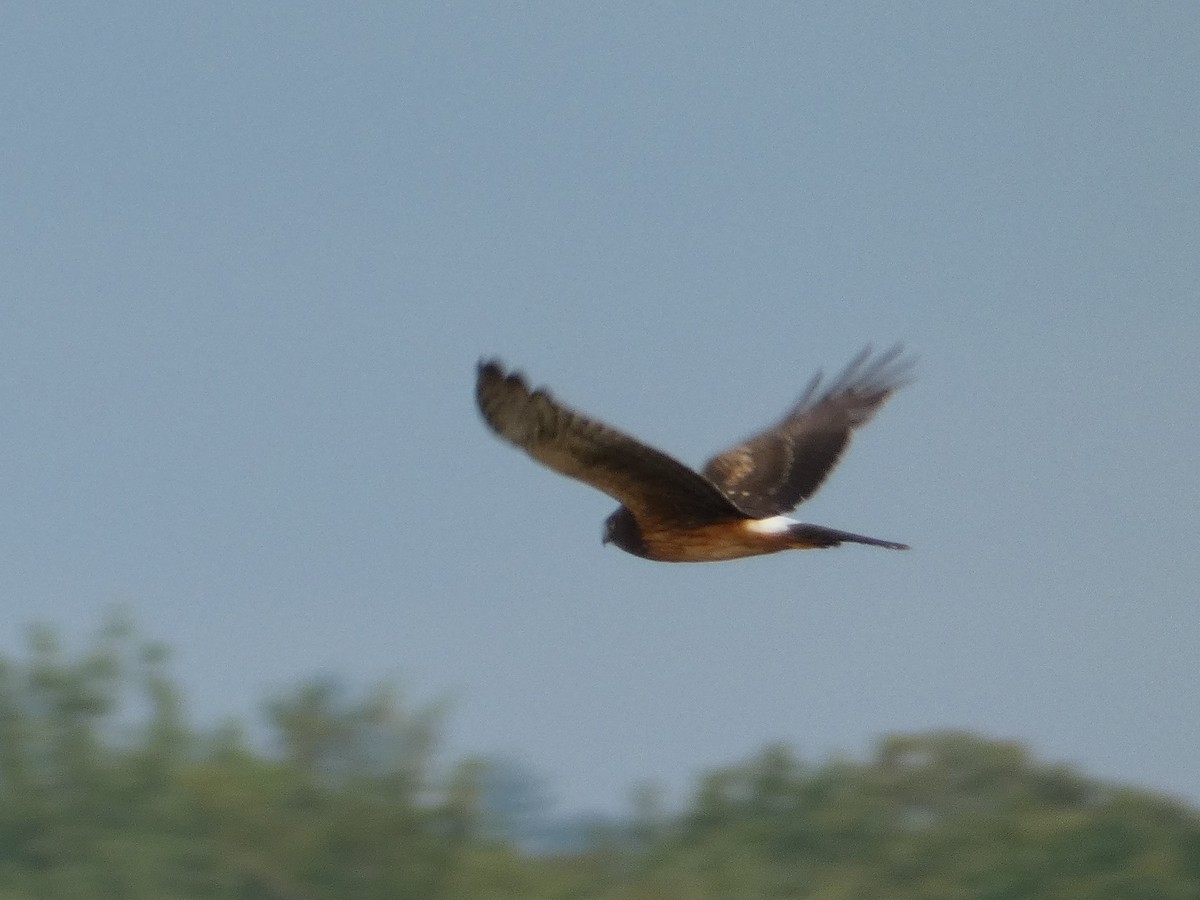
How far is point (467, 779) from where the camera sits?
4409cm

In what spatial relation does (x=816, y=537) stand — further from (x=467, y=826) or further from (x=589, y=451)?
(x=467, y=826)

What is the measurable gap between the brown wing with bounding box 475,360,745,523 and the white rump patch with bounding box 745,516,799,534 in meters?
0.36

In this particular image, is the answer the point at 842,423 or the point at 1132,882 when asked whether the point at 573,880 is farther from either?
the point at 842,423

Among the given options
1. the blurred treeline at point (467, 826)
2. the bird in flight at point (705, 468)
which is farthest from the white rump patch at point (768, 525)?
the blurred treeline at point (467, 826)

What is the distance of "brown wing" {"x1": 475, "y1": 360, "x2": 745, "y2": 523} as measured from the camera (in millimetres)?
7336

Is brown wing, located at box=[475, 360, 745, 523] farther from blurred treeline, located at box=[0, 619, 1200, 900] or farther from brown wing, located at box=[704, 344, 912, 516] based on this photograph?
blurred treeline, located at box=[0, 619, 1200, 900]

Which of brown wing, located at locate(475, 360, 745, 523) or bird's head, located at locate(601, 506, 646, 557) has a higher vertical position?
bird's head, located at locate(601, 506, 646, 557)

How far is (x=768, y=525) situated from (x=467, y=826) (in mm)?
37087

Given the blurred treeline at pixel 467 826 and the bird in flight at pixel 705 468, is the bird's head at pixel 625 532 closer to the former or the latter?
the bird in flight at pixel 705 468

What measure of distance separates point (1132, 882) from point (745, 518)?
36.5 metres

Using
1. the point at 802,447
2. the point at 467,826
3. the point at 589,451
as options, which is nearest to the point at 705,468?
the point at 802,447

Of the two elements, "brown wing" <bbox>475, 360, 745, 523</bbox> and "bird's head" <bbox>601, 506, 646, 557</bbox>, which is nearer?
"brown wing" <bbox>475, 360, 745, 523</bbox>

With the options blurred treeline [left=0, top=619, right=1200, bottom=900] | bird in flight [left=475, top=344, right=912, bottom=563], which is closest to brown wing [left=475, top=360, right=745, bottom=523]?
bird in flight [left=475, top=344, right=912, bottom=563]

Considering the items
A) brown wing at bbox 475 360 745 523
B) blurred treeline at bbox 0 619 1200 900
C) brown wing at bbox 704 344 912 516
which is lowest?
brown wing at bbox 475 360 745 523
